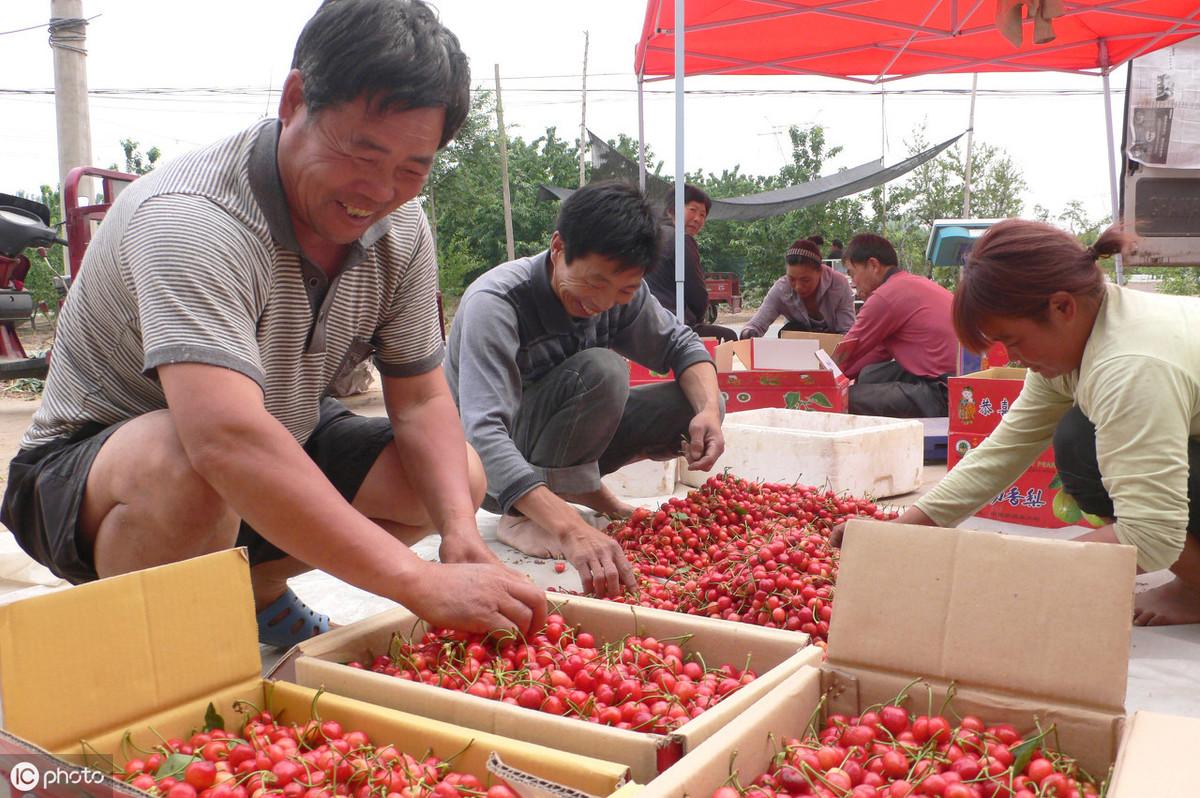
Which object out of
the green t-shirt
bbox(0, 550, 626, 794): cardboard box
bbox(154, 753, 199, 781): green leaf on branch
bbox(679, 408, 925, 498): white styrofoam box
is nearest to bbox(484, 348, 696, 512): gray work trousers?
bbox(679, 408, 925, 498): white styrofoam box

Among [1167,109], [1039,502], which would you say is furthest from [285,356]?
[1167,109]

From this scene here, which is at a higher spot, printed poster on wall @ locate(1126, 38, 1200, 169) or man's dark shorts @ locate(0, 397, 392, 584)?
printed poster on wall @ locate(1126, 38, 1200, 169)

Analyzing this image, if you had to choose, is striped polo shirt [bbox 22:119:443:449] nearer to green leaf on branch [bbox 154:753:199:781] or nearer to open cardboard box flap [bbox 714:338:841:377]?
green leaf on branch [bbox 154:753:199:781]

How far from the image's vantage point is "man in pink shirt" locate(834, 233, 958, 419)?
4.66 meters

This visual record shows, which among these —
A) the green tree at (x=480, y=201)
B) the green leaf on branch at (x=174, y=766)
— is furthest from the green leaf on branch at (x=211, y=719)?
the green tree at (x=480, y=201)

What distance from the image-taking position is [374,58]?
1385 millimetres

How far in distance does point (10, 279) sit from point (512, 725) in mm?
6868

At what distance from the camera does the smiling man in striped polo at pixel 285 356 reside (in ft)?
4.61

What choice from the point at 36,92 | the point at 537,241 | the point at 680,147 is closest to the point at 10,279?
the point at 680,147

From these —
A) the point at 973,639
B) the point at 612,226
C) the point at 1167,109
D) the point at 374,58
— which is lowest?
the point at 973,639

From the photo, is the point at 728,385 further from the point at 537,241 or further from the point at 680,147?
the point at 537,241

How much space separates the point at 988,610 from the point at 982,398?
2.28m

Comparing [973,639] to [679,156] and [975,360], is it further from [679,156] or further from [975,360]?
[679,156]

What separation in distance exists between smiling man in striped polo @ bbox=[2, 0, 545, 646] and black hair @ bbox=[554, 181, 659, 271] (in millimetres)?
648
